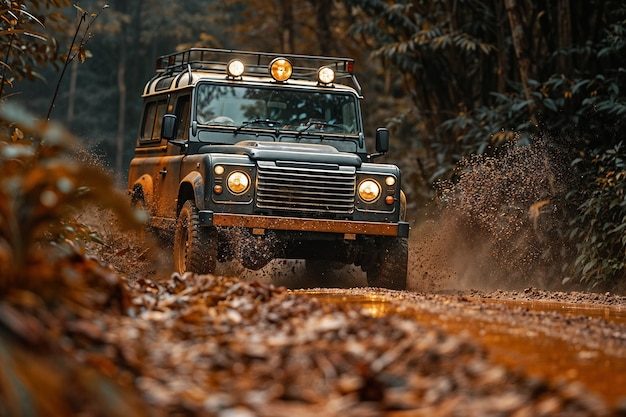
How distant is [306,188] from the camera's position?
1033 cm

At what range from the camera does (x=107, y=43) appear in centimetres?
4531

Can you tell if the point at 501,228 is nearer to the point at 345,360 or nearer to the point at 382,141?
the point at 382,141

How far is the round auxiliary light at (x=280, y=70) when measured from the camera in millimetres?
11555

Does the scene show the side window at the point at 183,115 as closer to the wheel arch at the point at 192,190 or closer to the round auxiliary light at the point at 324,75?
the wheel arch at the point at 192,190

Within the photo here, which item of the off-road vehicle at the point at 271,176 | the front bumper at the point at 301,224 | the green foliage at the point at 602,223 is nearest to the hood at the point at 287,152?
the off-road vehicle at the point at 271,176

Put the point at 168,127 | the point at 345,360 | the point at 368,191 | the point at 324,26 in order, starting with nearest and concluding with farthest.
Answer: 1. the point at 345,360
2. the point at 368,191
3. the point at 168,127
4. the point at 324,26

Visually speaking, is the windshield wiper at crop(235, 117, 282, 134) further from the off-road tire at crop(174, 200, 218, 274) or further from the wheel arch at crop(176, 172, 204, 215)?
the off-road tire at crop(174, 200, 218, 274)

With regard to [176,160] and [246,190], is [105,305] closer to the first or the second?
[246,190]

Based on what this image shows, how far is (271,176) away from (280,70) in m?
1.78

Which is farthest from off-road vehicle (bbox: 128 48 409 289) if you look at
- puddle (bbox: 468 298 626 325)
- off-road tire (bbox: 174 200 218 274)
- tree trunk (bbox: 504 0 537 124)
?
tree trunk (bbox: 504 0 537 124)

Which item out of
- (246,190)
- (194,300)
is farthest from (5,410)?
(246,190)

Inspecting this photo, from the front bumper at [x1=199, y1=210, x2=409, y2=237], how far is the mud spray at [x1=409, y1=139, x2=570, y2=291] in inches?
67.0

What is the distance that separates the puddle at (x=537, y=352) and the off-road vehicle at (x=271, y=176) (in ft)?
11.6

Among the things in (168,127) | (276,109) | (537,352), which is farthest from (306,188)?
(537,352)
